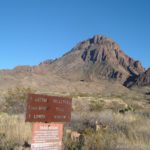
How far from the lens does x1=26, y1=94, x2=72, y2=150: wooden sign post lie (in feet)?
26.1

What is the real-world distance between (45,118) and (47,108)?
0.25 m

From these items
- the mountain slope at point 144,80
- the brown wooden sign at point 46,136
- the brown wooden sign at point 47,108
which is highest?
the mountain slope at point 144,80

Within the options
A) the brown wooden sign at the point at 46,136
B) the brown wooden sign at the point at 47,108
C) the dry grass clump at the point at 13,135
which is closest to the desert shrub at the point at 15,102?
the dry grass clump at the point at 13,135

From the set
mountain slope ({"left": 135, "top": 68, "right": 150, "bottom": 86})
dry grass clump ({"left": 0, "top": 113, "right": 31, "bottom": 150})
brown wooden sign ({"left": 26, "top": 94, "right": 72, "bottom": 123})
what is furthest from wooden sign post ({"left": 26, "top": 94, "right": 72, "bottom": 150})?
mountain slope ({"left": 135, "top": 68, "right": 150, "bottom": 86})

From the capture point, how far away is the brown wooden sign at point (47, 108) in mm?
7992

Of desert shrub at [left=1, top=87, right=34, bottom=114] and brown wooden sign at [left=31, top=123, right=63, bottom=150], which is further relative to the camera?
desert shrub at [left=1, top=87, right=34, bottom=114]

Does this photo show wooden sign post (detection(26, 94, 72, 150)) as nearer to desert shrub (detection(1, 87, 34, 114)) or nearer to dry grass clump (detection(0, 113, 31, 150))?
dry grass clump (detection(0, 113, 31, 150))

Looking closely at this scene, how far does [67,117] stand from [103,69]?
172934mm

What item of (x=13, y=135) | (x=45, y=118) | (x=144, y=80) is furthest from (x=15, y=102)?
(x=144, y=80)

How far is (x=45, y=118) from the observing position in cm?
827

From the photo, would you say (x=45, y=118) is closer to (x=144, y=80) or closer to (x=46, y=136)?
(x=46, y=136)

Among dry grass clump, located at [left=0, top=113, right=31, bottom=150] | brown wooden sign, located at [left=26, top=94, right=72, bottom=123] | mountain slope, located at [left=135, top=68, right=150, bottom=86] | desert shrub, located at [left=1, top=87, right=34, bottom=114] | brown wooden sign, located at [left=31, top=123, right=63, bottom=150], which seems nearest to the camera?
brown wooden sign, located at [left=31, top=123, right=63, bottom=150]

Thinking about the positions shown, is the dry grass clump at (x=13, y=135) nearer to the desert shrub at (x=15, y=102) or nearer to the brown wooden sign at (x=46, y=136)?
the brown wooden sign at (x=46, y=136)

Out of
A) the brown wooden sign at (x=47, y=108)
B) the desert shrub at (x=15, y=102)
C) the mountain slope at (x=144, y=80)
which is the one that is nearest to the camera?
the brown wooden sign at (x=47, y=108)
